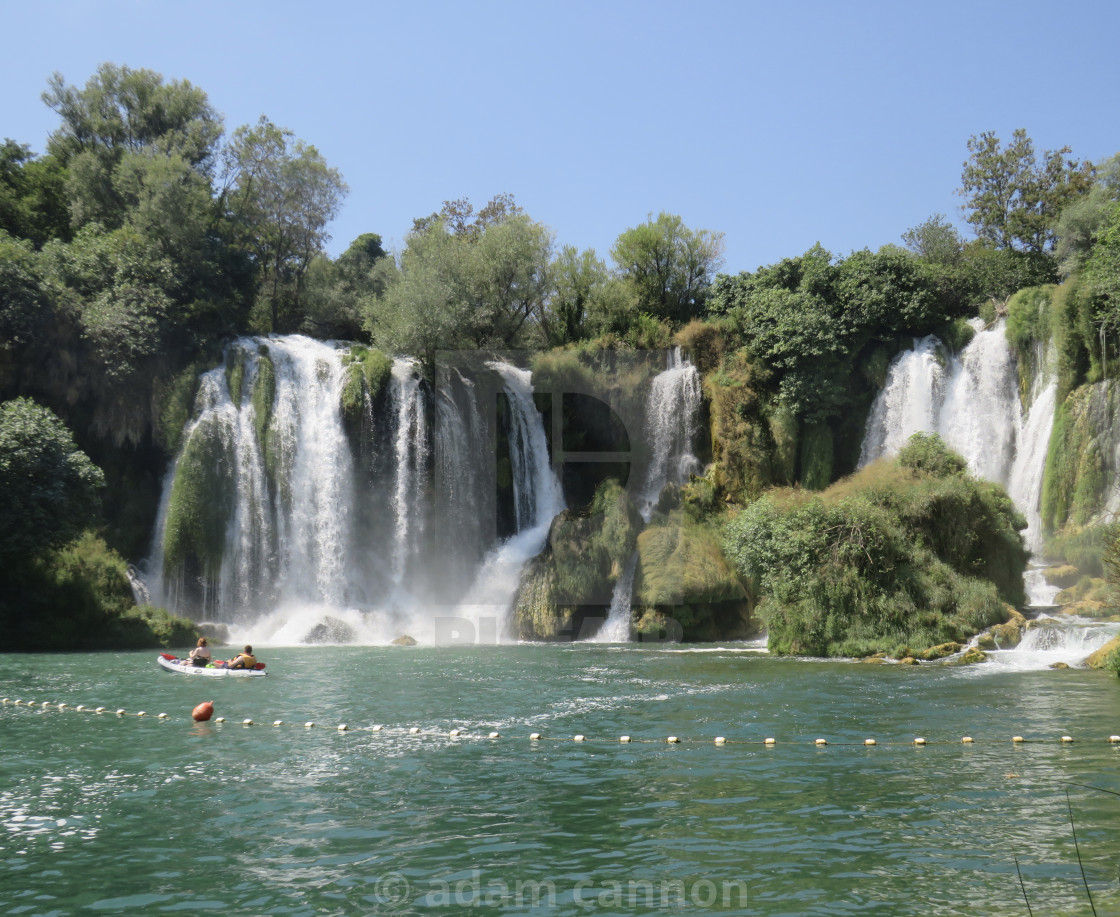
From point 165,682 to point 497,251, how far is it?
26194 millimetres

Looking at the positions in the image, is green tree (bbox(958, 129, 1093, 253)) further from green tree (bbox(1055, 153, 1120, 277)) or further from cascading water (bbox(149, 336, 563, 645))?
cascading water (bbox(149, 336, 563, 645))

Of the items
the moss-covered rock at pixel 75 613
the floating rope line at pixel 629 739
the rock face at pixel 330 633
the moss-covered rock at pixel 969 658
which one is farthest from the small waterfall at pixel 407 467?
the moss-covered rock at pixel 969 658

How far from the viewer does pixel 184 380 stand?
38.7 meters

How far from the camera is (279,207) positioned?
176 feet

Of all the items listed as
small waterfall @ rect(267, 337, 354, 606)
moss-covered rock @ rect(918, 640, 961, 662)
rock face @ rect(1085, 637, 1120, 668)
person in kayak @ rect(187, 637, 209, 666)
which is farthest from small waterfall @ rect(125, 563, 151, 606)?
rock face @ rect(1085, 637, 1120, 668)

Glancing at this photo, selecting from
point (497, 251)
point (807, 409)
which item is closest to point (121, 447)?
point (497, 251)

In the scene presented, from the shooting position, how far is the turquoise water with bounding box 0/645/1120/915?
314 inches

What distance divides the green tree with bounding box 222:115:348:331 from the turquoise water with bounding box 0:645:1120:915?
124ft

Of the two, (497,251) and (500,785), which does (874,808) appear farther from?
(497,251)

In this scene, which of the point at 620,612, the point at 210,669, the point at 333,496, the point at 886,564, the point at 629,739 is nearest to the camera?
the point at 629,739

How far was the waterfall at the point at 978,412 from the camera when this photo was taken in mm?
33844

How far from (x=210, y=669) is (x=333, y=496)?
15.2m

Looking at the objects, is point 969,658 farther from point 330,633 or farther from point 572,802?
point 330,633

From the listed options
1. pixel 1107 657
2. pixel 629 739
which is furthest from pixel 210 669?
pixel 1107 657
